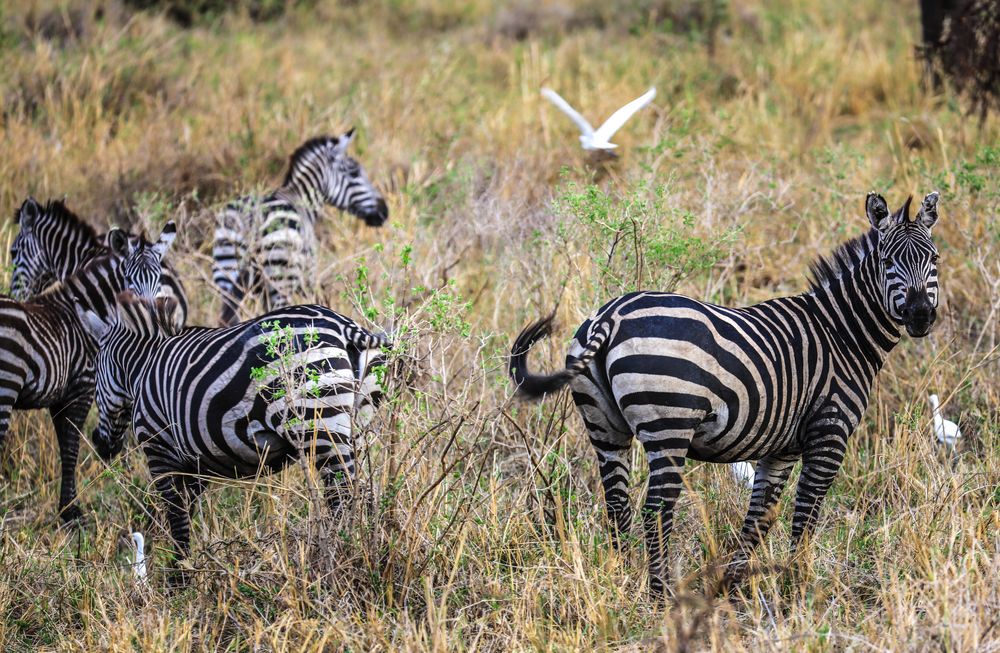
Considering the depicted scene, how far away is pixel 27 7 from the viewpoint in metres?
13.1

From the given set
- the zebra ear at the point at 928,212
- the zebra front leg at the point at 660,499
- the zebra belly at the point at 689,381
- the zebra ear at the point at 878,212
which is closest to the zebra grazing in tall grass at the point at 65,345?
the zebra belly at the point at 689,381

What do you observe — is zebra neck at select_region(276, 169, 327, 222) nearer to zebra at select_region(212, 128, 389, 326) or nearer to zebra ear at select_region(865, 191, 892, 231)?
zebra at select_region(212, 128, 389, 326)

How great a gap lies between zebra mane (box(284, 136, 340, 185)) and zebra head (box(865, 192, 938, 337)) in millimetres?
5101

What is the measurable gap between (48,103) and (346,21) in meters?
6.42

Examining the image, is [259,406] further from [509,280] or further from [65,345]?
[509,280]

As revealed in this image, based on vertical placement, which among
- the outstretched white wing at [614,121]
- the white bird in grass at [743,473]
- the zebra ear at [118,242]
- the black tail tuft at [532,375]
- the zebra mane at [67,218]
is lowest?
the white bird in grass at [743,473]

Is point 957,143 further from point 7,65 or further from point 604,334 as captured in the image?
point 7,65

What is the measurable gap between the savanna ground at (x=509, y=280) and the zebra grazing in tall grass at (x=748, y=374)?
193 millimetres

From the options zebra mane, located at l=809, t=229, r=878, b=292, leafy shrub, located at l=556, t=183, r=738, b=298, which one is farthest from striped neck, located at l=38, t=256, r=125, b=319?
zebra mane, located at l=809, t=229, r=878, b=292

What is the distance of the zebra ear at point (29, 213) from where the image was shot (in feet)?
22.6

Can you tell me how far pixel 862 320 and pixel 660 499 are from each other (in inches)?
45.1

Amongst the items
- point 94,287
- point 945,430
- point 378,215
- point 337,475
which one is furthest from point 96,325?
point 945,430

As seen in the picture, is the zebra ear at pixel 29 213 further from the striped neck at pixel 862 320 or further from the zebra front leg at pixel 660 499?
the striped neck at pixel 862 320

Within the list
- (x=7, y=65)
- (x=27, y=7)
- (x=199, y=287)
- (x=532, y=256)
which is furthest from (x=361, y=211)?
(x=27, y=7)
